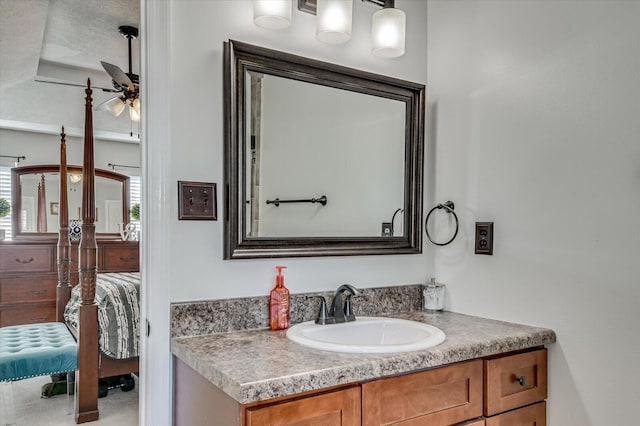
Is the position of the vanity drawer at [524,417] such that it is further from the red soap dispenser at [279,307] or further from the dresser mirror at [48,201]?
the dresser mirror at [48,201]

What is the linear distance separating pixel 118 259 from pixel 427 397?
15.0ft

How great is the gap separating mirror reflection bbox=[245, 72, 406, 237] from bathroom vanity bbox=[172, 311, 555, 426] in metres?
0.43

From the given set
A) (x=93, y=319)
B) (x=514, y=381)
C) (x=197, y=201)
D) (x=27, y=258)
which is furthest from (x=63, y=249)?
(x=514, y=381)

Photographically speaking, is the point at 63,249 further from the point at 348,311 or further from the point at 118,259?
the point at 348,311

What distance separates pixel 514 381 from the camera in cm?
144

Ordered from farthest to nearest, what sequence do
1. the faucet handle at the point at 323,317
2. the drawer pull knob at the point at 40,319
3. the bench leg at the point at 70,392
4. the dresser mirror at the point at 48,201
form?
the dresser mirror at the point at 48,201 < the drawer pull knob at the point at 40,319 < the bench leg at the point at 70,392 < the faucet handle at the point at 323,317

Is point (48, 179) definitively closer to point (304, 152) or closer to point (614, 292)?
point (304, 152)

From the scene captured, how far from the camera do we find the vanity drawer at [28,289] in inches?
182

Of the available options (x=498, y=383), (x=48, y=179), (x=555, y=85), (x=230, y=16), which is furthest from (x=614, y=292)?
(x=48, y=179)

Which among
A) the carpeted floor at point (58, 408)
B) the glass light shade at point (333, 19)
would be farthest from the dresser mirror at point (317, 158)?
the carpeted floor at point (58, 408)

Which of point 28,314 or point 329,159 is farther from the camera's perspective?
point 28,314

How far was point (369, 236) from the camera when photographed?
71.7 inches

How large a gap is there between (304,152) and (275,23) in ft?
1.45

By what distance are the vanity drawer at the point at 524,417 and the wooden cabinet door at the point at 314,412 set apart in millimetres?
509
